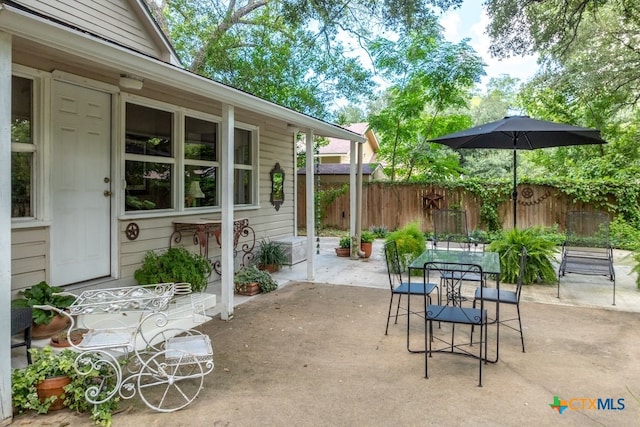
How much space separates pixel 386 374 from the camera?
3.03m

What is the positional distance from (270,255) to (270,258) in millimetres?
48

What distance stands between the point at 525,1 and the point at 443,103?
213 inches

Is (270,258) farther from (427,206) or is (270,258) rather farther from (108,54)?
(427,206)

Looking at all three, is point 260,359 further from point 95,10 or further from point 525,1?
point 525,1

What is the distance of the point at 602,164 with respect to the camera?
1230 cm

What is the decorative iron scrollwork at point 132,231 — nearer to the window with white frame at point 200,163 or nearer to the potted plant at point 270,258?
the window with white frame at point 200,163

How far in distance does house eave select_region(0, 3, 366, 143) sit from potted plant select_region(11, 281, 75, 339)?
189 cm

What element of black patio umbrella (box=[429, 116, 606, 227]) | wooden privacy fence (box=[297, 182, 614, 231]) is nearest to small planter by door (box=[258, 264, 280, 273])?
black patio umbrella (box=[429, 116, 606, 227])

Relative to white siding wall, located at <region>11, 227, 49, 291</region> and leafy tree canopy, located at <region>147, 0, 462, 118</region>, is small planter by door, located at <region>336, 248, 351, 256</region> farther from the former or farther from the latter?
leafy tree canopy, located at <region>147, 0, 462, 118</region>

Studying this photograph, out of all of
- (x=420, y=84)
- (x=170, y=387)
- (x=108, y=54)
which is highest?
(x=420, y=84)

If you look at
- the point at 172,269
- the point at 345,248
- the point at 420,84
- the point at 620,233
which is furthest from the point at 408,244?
the point at 420,84

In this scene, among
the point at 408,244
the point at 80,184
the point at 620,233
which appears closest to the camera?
the point at 80,184

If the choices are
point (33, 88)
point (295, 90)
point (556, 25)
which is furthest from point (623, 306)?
point (295, 90)

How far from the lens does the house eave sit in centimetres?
225
